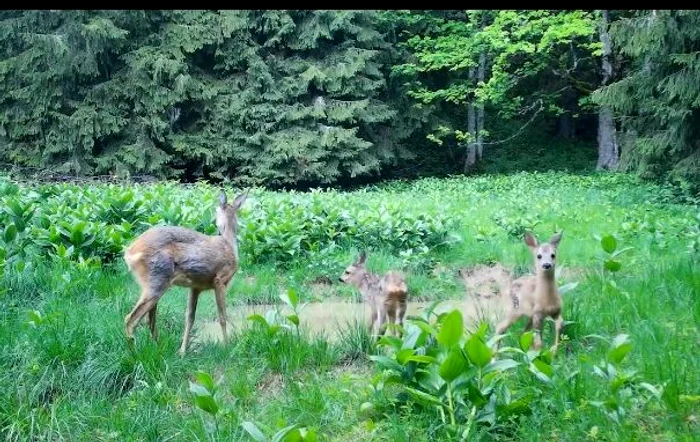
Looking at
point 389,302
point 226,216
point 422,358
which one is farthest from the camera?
point 226,216

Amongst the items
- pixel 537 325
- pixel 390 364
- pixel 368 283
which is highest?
pixel 390 364

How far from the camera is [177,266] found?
449cm

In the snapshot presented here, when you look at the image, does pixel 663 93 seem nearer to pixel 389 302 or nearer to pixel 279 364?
pixel 389 302

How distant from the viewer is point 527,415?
3127 mm

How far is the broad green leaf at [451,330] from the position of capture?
3.05m

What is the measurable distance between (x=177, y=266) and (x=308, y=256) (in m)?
2.68

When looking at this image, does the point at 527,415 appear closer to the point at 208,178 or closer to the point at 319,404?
the point at 319,404

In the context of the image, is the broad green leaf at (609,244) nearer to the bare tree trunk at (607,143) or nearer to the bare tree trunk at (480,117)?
the bare tree trunk at (607,143)

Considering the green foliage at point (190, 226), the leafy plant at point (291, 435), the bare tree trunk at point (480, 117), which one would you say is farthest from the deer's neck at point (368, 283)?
the bare tree trunk at point (480, 117)

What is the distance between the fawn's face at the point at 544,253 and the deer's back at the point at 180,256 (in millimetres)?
2014

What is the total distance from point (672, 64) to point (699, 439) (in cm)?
981

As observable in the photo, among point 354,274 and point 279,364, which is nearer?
point 279,364

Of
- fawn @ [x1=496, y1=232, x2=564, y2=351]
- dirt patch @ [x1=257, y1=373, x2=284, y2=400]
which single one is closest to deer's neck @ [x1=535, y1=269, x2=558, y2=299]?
fawn @ [x1=496, y1=232, x2=564, y2=351]

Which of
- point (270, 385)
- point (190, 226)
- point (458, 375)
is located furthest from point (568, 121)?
point (458, 375)
